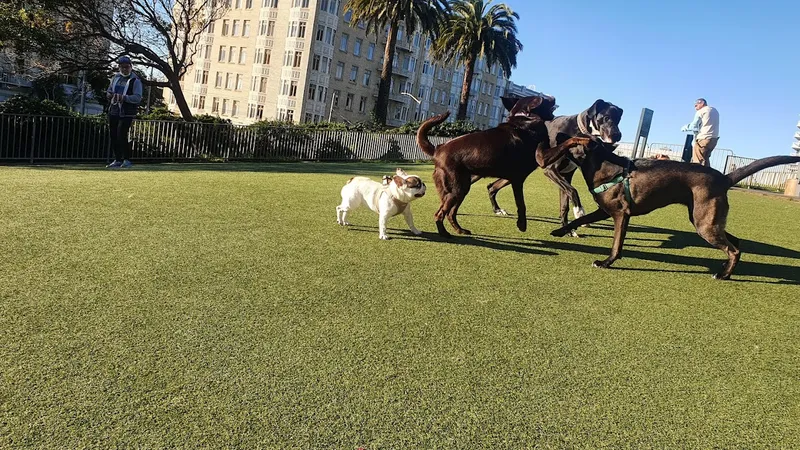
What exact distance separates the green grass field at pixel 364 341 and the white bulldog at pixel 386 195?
1.00 ft

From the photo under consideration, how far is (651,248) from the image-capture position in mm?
6109

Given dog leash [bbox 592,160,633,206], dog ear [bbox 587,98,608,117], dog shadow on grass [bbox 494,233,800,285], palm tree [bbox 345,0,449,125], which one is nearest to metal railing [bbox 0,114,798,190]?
dog ear [bbox 587,98,608,117]

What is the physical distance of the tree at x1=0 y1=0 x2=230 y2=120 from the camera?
2031 cm

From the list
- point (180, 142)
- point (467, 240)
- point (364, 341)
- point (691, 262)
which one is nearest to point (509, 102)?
point (467, 240)

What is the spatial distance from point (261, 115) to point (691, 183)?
Answer: 52.8m

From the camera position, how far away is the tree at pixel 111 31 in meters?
20.3

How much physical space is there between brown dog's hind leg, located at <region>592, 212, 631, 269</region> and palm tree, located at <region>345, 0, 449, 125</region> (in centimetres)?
2780

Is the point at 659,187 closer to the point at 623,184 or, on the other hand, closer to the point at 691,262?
the point at 623,184

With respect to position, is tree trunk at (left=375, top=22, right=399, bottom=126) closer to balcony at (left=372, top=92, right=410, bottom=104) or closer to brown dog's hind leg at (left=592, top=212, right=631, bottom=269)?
brown dog's hind leg at (left=592, top=212, right=631, bottom=269)

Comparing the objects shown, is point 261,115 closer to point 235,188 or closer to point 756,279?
point 235,188

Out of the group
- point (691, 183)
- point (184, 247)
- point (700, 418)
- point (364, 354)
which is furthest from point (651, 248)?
point (184, 247)

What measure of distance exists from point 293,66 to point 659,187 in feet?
165

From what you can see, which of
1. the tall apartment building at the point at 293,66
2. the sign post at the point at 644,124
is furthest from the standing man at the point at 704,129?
the tall apartment building at the point at 293,66

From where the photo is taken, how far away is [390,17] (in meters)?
32.0
